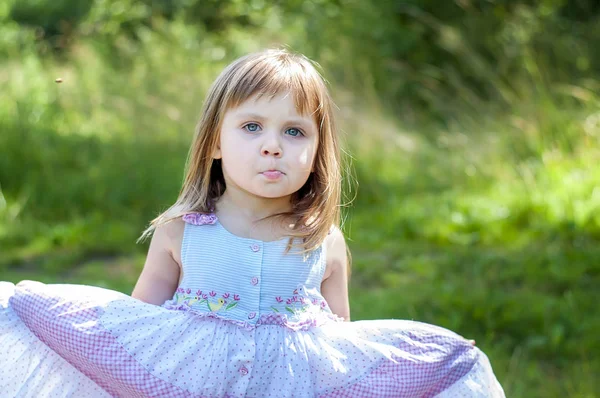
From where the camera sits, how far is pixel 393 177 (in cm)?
668

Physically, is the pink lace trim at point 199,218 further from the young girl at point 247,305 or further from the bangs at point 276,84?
the bangs at point 276,84

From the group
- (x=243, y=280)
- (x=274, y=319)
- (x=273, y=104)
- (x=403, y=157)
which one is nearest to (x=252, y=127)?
(x=273, y=104)

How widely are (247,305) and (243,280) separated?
0.07m

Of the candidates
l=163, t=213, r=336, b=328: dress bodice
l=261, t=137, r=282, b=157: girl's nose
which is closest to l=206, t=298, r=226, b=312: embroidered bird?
l=163, t=213, r=336, b=328: dress bodice

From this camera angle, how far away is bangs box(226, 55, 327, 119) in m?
2.37

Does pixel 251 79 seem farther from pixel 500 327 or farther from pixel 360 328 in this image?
pixel 500 327

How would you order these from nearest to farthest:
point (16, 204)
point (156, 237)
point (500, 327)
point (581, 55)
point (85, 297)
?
point (85, 297) → point (156, 237) → point (500, 327) → point (16, 204) → point (581, 55)

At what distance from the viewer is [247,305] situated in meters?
2.35

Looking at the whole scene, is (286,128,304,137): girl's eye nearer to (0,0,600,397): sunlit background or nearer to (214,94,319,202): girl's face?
(214,94,319,202): girl's face

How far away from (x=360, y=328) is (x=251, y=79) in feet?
2.58

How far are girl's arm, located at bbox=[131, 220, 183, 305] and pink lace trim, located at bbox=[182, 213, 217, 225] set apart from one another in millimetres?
39

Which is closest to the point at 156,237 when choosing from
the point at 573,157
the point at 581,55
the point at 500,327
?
the point at 500,327

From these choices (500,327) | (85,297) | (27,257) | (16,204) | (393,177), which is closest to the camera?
(85,297)

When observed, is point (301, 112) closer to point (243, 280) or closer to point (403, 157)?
point (243, 280)
